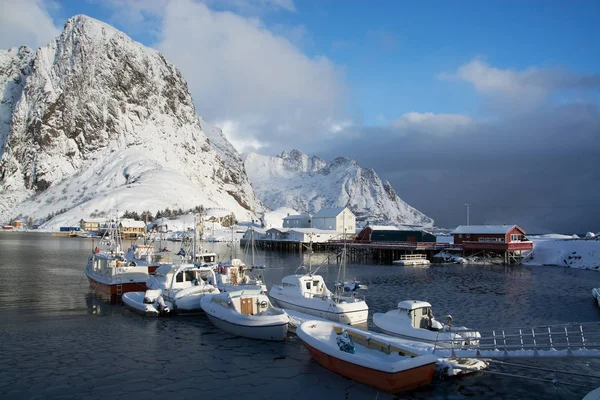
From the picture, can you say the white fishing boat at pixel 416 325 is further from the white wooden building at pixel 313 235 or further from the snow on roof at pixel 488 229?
the white wooden building at pixel 313 235

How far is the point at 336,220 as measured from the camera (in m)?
110

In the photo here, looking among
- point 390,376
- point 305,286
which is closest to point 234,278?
point 305,286

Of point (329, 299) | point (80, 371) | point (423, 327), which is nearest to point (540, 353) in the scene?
point (423, 327)

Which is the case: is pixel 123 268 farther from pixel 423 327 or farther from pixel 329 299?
pixel 423 327

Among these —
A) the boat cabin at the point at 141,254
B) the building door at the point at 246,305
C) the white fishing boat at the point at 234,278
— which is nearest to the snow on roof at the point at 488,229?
the white fishing boat at the point at 234,278

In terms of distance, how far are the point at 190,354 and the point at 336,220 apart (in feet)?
294

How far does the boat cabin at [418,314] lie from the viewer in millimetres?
22453

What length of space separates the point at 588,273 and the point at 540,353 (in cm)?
5023

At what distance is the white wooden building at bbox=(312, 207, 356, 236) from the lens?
10938 cm

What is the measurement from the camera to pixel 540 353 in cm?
1673

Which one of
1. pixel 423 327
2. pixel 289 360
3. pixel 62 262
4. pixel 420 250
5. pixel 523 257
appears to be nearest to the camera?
pixel 289 360

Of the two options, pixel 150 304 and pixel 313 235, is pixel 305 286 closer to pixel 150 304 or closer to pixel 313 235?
pixel 150 304

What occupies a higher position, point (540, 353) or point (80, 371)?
point (540, 353)

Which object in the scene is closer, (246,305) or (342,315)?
(246,305)
